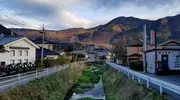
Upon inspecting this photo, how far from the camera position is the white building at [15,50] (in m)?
28.8

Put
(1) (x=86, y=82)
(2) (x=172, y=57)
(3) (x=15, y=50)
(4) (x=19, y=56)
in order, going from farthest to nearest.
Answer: (4) (x=19, y=56) → (1) (x=86, y=82) → (3) (x=15, y=50) → (2) (x=172, y=57)

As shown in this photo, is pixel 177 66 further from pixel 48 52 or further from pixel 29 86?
pixel 48 52

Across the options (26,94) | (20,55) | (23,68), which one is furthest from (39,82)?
(20,55)

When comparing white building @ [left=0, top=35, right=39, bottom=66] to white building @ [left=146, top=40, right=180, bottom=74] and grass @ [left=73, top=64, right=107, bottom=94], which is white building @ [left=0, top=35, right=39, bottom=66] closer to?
grass @ [left=73, top=64, right=107, bottom=94]

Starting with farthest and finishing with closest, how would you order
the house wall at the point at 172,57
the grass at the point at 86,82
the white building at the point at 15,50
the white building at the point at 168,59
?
1. the white building at the point at 15,50
2. the grass at the point at 86,82
3. the house wall at the point at 172,57
4. the white building at the point at 168,59

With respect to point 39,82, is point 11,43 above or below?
above

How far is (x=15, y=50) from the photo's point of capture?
1266 inches

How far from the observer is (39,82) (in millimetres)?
16141

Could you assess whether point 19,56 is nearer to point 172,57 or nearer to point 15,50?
point 15,50

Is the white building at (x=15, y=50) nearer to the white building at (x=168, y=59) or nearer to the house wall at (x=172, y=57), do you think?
the white building at (x=168, y=59)

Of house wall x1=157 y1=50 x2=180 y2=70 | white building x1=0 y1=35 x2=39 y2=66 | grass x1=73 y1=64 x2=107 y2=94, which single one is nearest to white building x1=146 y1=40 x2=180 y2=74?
house wall x1=157 y1=50 x2=180 y2=70

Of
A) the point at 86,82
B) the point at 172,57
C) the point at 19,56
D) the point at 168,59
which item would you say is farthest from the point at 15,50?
the point at 172,57

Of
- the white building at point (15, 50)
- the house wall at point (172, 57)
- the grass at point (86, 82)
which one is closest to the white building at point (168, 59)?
the house wall at point (172, 57)

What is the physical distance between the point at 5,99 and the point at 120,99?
21.9 feet
